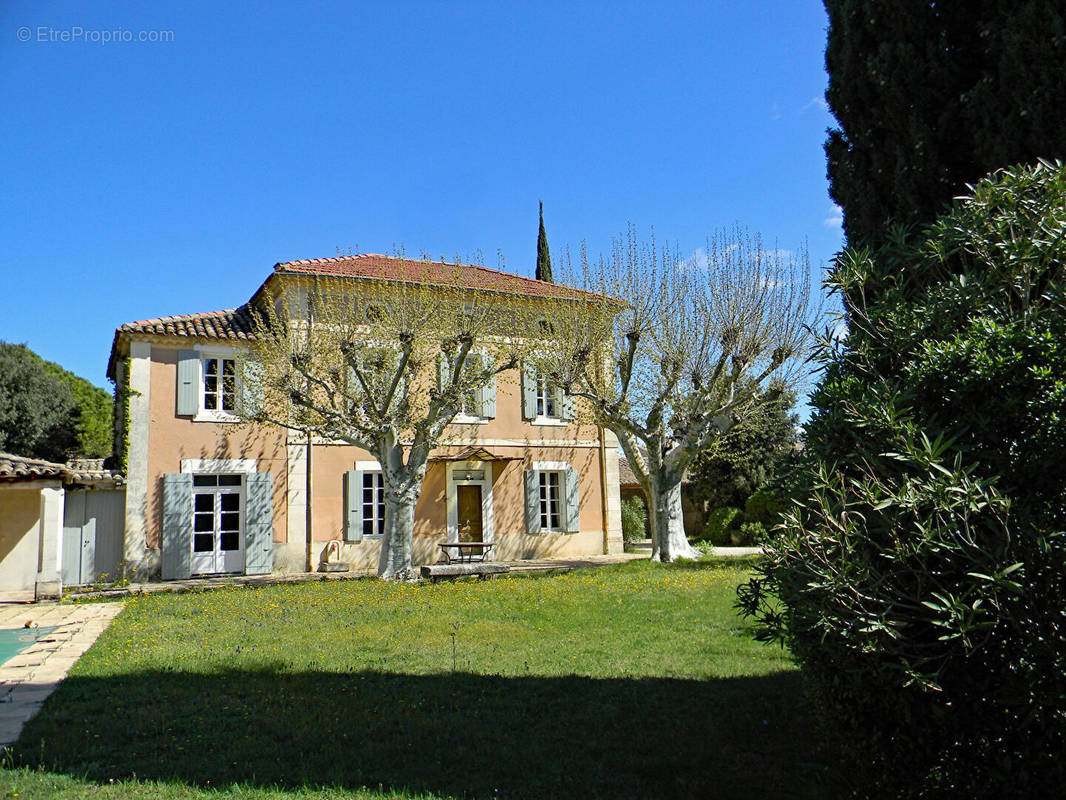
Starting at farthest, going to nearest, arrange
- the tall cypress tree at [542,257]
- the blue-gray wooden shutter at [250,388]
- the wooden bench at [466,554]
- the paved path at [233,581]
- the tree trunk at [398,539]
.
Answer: the tall cypress tree at [542,257] < the wooden bench at [466,554] < the blue-gray wooden shutter at [250,388] < the tree trunk at [398,539] < the paved path at [233,581]

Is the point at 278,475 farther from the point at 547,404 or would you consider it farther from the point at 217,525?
the point at 547,404

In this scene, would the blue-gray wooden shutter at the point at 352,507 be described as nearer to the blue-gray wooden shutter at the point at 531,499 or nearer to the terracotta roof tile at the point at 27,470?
the blue-gray wooden shutter at the point at 531,499

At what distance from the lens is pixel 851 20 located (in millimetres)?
5957

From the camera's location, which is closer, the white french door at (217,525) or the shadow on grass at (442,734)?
the shadow on grass at (442,734)

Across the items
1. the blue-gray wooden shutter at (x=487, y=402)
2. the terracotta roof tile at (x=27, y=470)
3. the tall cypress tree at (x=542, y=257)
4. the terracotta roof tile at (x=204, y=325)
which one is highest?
the tall cypress tree at (x=542, y=257)

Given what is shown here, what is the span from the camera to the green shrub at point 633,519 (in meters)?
26.8

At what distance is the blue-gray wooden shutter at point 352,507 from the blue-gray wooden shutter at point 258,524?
1721mm

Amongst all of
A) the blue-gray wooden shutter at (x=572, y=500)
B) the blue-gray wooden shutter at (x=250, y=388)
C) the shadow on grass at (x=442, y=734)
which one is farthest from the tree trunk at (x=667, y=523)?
the shadow on grass at (x=442, y=734)

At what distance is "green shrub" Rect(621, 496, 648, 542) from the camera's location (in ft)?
88.1

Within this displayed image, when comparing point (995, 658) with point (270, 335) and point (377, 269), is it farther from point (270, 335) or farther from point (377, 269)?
point (377, 269)

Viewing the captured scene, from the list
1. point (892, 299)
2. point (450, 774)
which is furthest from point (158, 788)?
point (892, 299)

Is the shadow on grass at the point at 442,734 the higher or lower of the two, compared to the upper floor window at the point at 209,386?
lower

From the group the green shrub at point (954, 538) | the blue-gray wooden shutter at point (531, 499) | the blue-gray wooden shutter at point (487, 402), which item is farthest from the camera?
the blue-gray wooden shutter at point (531, 499)

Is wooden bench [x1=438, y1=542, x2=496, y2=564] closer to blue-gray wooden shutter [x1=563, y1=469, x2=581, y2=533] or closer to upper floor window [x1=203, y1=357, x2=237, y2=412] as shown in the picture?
blue-gray wooden shutter [x1=563, y1=469, x2=581, y2=533]
